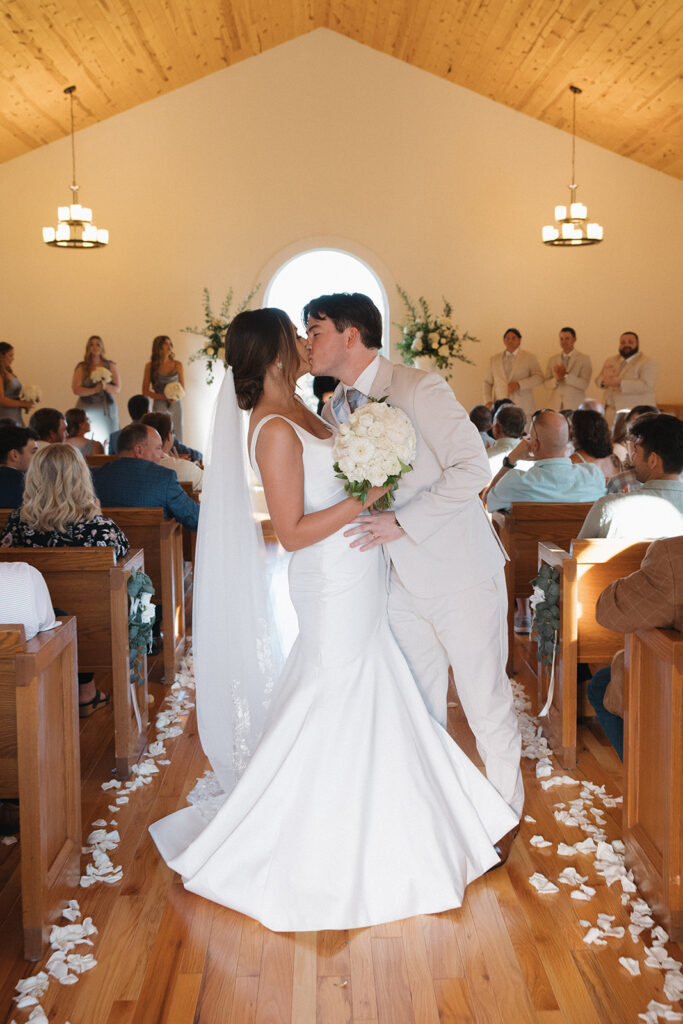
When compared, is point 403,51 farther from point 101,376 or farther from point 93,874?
point 93,874

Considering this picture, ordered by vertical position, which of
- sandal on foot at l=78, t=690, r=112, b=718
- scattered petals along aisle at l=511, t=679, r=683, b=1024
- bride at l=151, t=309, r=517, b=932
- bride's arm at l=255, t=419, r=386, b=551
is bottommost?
scattered petals along aisle at l=511, t=679, r=683, b=1024

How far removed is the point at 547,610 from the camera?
385 cm

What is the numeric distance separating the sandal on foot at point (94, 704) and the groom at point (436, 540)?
176 centimetres

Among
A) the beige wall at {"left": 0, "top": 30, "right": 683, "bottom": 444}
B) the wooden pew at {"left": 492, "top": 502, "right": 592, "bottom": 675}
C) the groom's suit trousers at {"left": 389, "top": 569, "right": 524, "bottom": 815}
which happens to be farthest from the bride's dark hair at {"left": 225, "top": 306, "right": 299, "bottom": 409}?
the beige wall at {"left": 0, "top": 30, "right": 683, "bottom": 444}

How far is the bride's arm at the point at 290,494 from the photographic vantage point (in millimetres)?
2691

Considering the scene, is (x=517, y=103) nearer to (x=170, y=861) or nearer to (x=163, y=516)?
(x=163, y=516)

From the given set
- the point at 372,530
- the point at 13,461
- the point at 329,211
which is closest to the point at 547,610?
the point at 372,530

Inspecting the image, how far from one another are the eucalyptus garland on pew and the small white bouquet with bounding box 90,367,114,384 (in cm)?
780

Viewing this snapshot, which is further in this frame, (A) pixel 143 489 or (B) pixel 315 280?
(B) pixel 315 280

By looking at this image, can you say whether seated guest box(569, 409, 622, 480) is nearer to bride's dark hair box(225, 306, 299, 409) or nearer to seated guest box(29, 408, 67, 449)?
bride's dark hair box(225, 306, 299, 409)

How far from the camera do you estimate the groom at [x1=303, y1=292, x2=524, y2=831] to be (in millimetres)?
2828

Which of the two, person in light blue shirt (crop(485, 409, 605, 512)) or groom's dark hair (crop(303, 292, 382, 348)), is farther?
person in light blue shirt (crop(485, 409, 605, 512))

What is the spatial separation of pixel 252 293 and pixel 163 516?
7.97 metres

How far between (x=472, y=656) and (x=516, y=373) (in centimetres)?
959
